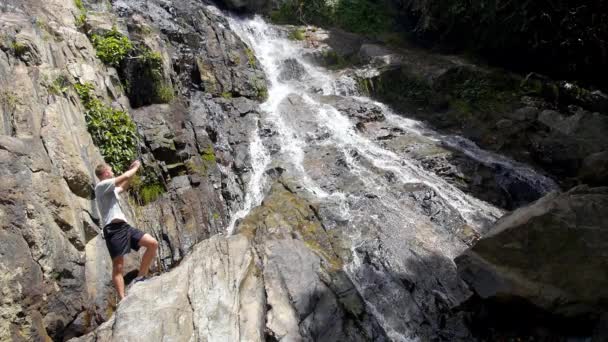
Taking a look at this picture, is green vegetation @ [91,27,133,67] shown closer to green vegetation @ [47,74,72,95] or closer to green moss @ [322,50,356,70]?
green vegetation @ [47,74,72,95]

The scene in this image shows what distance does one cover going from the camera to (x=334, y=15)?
74.7ft

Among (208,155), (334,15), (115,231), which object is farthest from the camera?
(334,15)

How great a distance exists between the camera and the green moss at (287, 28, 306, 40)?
20144 millimetres

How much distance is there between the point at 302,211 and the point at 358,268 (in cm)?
197

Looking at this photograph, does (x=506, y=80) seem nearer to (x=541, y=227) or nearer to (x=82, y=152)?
(x=541, y=227)

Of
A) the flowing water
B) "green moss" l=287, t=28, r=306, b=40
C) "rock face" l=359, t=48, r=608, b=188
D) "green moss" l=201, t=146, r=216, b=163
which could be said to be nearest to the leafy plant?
"green moss" l=287, t=28, r=306, b=40

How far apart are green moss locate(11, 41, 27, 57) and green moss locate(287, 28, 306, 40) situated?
14599 millimetres

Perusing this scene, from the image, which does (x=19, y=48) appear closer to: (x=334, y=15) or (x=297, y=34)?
(x=297, y=34)

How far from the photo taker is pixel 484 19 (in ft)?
53.0

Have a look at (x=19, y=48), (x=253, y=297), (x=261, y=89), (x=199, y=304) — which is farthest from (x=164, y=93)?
(x=199, y=304)

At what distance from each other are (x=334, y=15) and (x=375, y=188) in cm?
1608

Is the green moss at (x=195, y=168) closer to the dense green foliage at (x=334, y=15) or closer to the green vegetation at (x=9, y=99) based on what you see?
the green vegetation at (x=9, y=99)

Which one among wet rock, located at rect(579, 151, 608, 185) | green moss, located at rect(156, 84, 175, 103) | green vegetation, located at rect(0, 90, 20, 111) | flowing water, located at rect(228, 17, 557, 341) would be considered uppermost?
green vegetation, located at rect(0, 90, 20, 111)

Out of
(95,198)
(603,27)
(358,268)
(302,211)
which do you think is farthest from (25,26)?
(603,27)
